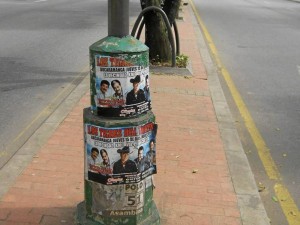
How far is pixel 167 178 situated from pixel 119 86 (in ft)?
5.71

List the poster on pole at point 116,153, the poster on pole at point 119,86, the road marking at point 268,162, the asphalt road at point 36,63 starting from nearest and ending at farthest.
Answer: the poster on pole at point 119,86 < the poster on pole at point 116,153 < the road marking at point 268,162 < the asphalt road at point 36,63

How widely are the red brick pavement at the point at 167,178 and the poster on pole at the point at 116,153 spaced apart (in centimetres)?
70

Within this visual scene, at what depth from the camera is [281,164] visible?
555 cm

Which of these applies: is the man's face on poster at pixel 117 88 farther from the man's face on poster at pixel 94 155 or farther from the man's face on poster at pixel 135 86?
the man's face on poster at pixel 94 155

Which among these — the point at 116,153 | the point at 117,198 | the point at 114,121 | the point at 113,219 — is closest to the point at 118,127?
the point at 114,121

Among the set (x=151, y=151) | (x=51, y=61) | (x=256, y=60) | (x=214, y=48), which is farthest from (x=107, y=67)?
(x=214, y=48)

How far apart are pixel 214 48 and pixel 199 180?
30.9 feet

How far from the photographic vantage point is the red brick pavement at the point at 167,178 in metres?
3.96

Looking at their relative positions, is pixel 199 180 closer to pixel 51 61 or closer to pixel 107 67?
pixel 107 67

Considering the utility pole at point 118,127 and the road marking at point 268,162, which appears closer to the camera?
the utility pole at point 118,127

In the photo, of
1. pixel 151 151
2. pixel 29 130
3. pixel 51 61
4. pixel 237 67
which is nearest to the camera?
pixel 151 151

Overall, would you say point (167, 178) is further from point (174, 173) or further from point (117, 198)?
point (117, 198)

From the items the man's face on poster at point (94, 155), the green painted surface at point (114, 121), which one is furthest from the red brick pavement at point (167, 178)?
the green painted surface at point (114, 121)

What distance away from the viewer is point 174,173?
15.9ft
